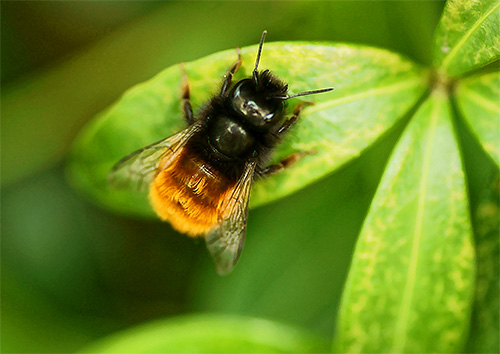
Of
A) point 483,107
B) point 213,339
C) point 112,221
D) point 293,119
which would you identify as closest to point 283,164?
point 293,119

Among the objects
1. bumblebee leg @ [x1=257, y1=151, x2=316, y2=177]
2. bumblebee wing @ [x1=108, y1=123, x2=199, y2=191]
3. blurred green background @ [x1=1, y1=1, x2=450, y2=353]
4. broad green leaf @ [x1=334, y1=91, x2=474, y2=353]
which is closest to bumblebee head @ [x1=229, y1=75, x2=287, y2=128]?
bumblebee leg @ [x1=257, y1=151, x2=316, y2=177]

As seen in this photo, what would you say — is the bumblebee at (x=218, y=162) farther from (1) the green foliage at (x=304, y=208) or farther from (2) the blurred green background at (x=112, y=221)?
(2) the blurred green background at (x=112, y=221)

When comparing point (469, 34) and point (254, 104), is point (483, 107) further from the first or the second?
point (254, 104)

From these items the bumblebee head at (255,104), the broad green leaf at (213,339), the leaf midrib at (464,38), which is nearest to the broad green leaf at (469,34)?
the leaf midrib at (464,38)

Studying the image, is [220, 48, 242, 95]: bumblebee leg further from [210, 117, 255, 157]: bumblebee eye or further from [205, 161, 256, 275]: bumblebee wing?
[205, 161, 256, 275]: bumblebee wing

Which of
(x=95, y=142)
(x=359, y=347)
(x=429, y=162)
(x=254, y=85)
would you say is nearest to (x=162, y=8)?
(x=95, y=142)

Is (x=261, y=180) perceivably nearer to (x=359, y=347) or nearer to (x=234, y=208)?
(x=234, y=208)
